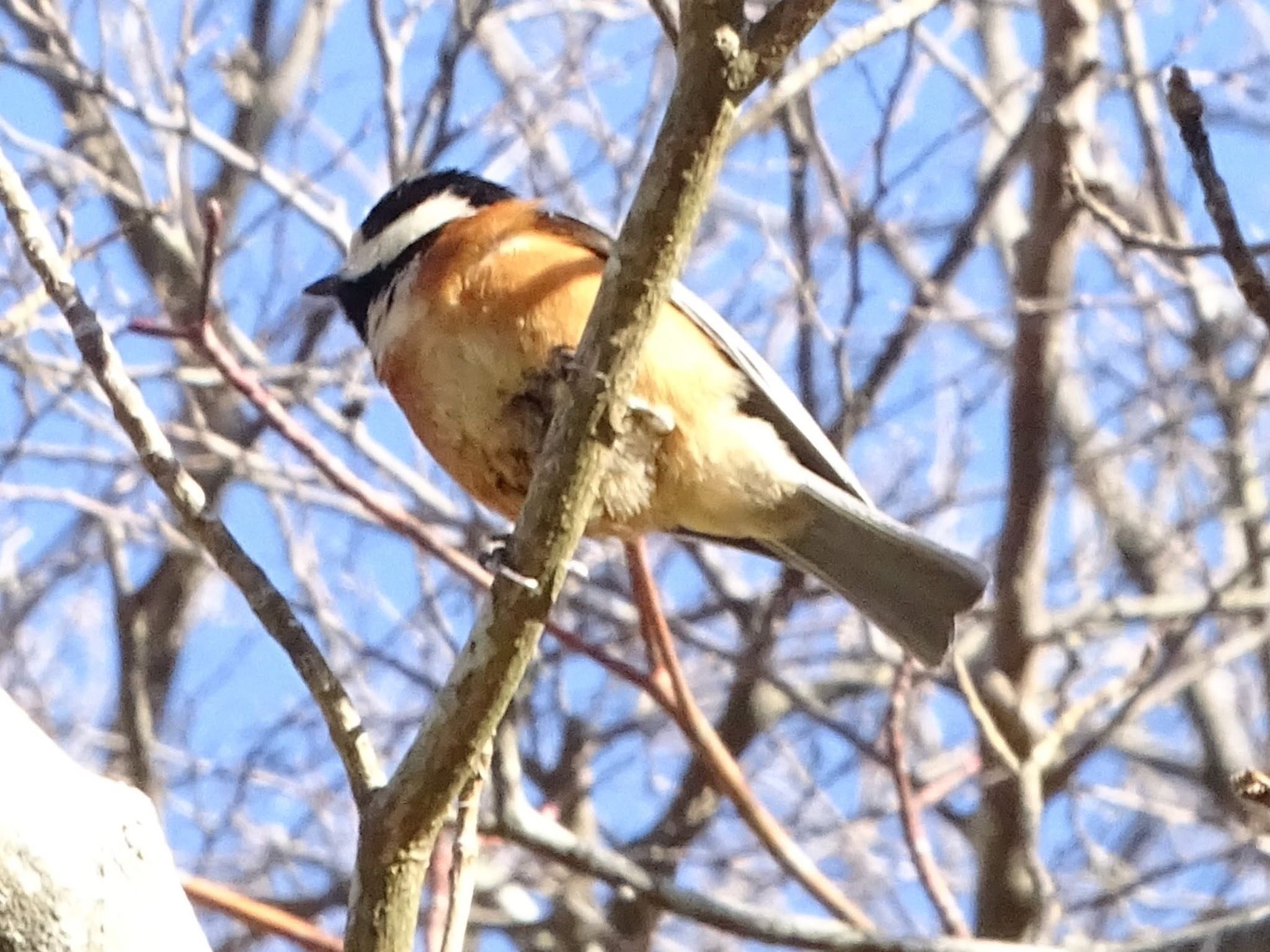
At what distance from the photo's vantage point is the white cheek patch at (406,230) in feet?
11.2

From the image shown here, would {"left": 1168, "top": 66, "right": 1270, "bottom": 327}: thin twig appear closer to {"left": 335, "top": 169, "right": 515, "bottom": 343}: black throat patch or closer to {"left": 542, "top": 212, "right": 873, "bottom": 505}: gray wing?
{"left": 542, "top": 212, "right": 873, "bottom": 505}: gray wing

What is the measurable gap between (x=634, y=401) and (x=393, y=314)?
0.65 meters

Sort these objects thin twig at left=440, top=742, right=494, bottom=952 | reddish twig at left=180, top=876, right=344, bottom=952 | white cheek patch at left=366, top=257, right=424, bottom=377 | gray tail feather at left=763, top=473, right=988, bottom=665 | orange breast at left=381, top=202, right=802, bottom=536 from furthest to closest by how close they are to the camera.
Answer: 1. gray tail feather at left=763, top=473, right=988, bottom=665
2. white cheek patch at left=366, top=257, right=424, bottom=377
3. orange breast at left=381, top=202, right=802, bottom=536
4. reddish twig at left=180, top=876, right=344, bottom=952
5. thin twig at left=440, top=742, right=494, bottom=952

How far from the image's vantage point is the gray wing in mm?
3109

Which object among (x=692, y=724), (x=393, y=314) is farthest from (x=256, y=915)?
(x=393, y=314)

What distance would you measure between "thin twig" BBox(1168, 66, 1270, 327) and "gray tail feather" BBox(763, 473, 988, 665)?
1.26 meters

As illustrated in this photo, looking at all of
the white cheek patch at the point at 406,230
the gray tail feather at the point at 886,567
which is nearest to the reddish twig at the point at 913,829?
the gray tail feather at the point at 886,567

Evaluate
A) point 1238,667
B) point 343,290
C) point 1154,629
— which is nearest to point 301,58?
point 343,290

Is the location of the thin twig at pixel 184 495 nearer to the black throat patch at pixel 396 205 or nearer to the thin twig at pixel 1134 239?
the thin twig at pixel 1134 239

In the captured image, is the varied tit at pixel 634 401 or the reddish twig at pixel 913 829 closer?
the varied tit at pixel 634 401

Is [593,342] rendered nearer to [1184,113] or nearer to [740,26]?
[740,26]

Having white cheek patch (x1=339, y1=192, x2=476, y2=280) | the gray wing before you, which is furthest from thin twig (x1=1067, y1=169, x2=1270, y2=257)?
white cheek patch (x1=339, y1=192, x2=476, y2=280)

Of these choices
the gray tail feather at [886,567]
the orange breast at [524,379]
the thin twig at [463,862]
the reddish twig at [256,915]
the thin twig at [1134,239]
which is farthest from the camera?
the gray tail feather at [886,567]

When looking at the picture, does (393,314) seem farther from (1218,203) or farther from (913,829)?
(1218,203)
